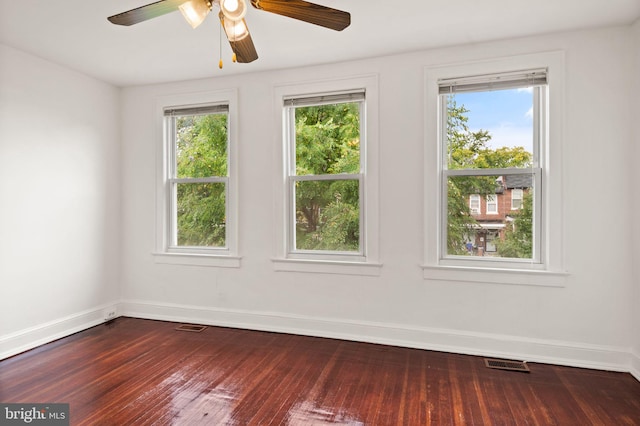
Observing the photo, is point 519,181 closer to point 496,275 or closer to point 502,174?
point 502,174

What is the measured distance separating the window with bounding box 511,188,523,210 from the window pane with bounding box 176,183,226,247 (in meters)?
2.74

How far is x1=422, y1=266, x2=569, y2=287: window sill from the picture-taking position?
307cm

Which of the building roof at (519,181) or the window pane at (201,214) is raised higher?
the building roof at (519,181)

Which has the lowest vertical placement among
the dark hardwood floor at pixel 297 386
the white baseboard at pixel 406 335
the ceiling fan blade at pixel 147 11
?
the dark hardwood floor at pixel 297 386

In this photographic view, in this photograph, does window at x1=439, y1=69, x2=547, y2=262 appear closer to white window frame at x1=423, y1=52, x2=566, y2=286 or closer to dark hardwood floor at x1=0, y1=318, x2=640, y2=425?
white window frame at x1=423, y1=52, x2=566, y2=286

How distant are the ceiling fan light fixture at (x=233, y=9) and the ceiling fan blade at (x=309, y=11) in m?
0.09

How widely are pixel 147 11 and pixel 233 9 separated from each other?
→ 0.45 metres

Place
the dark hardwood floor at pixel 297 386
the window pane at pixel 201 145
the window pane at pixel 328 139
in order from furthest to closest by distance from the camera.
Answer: the window pane at pixel 201 145, the window pane at pixel 328 139, the dark hardwood floor at pixel 297 386

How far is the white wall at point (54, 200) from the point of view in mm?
3238

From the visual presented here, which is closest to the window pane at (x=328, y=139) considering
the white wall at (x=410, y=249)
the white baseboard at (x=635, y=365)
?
the white wall at (x=410, y=249)

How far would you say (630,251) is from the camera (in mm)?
2900

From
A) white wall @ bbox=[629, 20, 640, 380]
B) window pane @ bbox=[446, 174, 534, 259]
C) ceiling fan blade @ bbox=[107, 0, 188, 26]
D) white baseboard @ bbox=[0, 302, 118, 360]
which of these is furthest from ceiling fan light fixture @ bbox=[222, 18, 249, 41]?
white baseboard @ bbox=[0, 302, 118, 360]

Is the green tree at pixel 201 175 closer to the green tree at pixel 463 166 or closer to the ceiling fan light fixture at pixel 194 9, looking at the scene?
the ceiling fan light fixture at pixel 194 9

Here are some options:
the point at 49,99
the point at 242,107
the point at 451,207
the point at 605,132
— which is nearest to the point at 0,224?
the point at 49,99
